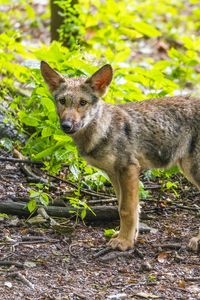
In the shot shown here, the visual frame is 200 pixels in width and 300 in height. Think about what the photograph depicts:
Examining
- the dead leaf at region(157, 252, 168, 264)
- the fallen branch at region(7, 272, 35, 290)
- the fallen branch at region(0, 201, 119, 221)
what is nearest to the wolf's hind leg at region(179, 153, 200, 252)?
the dead leaf at region(157, 252, 168, 264)

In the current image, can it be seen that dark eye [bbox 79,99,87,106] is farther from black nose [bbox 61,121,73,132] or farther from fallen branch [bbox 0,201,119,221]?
fallen branch [bbox 0,201,119,221]

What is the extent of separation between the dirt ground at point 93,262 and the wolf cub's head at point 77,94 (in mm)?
1221

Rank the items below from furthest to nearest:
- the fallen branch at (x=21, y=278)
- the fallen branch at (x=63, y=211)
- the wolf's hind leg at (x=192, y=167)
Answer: the fallen branch at (x=63, y=211) < the wolf's hind leg at (x=192, y=167) < the fallen branch at (x=21, y=278)

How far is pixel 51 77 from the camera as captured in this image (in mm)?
6684

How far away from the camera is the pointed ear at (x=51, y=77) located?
21.7 ft

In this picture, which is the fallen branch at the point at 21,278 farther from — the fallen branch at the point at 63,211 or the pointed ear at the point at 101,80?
the pointed ear at the point at 101,80

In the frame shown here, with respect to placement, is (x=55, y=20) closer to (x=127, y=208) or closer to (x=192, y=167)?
(x=192, y=167)

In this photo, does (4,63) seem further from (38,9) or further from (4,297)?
(38,9)

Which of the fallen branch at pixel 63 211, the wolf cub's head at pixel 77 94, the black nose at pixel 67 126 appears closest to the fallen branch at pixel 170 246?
the fallen branch at pixel 63 211

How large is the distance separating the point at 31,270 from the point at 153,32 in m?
4.23

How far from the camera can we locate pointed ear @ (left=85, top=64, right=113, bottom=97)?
21.2ft

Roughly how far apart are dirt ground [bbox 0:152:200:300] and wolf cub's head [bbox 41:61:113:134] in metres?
1.22

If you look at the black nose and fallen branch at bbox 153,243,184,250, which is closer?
the black nose

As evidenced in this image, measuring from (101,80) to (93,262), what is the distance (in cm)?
182
